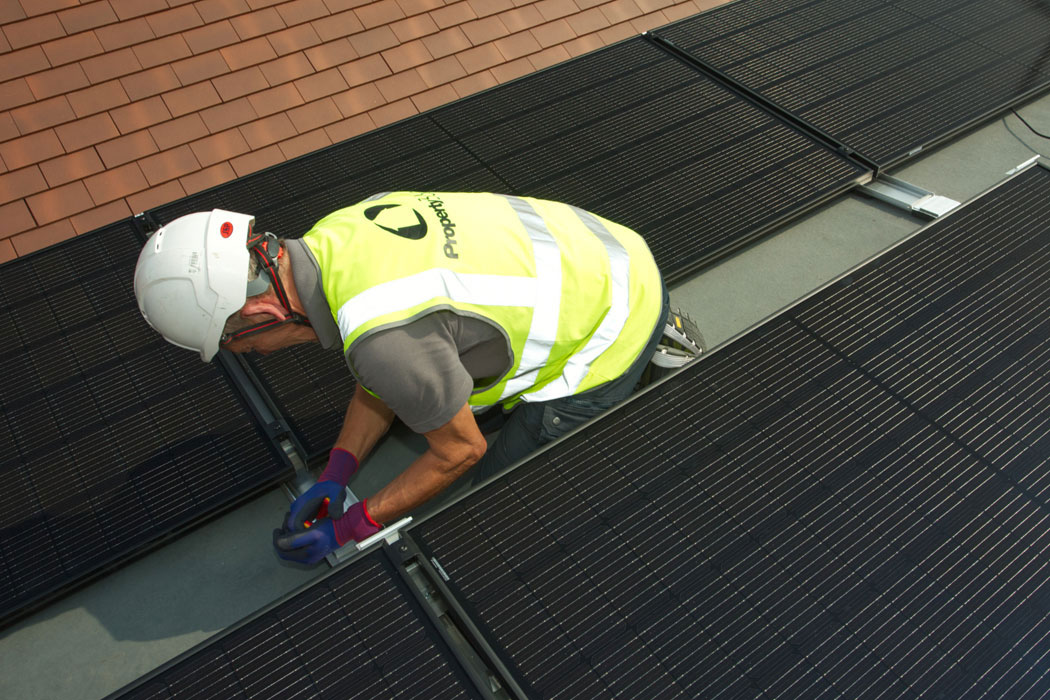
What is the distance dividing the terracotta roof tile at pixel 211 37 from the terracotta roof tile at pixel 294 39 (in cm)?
25

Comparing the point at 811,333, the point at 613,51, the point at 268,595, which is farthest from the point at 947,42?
the point at 268,595

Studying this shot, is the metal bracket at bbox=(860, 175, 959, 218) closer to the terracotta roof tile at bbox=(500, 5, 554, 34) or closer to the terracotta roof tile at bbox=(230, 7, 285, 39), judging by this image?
the terracotta roof tile at bbox=(500, 5, 554, 34)

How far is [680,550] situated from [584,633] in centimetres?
46

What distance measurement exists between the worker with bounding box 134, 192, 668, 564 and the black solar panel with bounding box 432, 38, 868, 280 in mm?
1413

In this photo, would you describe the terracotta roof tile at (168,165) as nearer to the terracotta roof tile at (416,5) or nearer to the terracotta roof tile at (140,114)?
the terracotta roof tile at (140,114)

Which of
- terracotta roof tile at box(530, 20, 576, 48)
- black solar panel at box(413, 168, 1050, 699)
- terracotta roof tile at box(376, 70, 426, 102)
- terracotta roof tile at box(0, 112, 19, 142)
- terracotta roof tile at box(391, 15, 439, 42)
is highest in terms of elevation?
black solar panel at box(413, 168, 1050, 699)

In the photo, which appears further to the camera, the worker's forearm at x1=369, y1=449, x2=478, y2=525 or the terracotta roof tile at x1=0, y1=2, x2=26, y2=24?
the terracotta roof tile at x1=0, y1=2, x2=26, y2=24

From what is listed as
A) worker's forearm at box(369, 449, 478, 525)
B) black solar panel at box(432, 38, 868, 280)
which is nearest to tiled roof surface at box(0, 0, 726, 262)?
black solar panel at box(432, 38, 868, 280)

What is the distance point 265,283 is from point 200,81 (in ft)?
10.6

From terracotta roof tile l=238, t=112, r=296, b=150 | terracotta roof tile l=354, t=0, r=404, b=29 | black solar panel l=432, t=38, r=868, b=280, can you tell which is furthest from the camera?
terracotta roof tile l=354, t=0, r=404, b=29

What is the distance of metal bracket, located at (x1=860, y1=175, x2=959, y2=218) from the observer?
510cm

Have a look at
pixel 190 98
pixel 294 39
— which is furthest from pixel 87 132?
pixel 294 39

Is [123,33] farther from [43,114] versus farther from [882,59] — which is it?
[882,59]

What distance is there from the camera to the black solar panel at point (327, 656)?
261 centimetres
